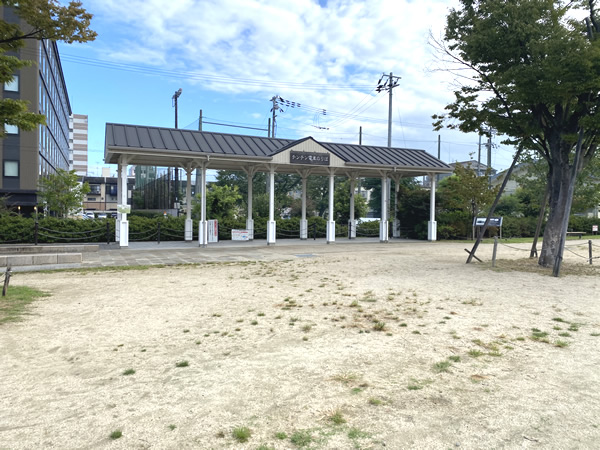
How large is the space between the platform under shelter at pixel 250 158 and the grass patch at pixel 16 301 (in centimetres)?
924

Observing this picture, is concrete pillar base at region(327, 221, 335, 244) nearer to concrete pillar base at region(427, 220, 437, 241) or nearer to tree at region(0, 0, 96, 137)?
concrete pillar base at region(427, 220, 437, 241)

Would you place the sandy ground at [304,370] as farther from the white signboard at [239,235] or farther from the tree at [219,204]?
the tree at [219,204]

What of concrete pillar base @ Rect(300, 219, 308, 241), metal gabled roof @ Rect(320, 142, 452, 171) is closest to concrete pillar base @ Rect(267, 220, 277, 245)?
concrete pillar base @ Rect(300, 219, 308, 241)

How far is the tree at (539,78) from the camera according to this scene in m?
11.2

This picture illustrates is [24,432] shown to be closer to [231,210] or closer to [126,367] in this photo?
[126,367]

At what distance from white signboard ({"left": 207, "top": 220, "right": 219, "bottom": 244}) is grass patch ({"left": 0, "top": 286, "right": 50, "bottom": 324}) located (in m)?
12.0

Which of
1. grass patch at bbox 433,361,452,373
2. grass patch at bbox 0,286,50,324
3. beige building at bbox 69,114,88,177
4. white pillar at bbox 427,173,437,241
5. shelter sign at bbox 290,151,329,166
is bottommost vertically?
grass patch at bbox 0,286,50,324

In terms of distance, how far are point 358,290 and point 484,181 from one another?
1888 centimetres

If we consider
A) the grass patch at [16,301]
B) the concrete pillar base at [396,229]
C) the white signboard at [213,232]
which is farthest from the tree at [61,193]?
the concrete pillar base at [396,229]

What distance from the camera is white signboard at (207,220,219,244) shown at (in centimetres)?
2100

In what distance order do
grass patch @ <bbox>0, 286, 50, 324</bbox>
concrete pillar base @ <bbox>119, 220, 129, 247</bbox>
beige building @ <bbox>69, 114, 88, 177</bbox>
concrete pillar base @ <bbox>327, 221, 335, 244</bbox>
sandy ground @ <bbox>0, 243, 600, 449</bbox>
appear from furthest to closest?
beige building @ <bbox>69, 114, 88, 177</bbox>, concrete pillar base @ <bbox>327, 221, 335, 244</bbox>, concrete pillar base @ <bbox>119, 220, 129, 247</bbox>, grass patch @ <bbox>0, 286, 50, 324</bbox>, sandy ground @ <bbox>0, 243, 600, 449</bbox>

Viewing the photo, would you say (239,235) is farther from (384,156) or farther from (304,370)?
(304,370)

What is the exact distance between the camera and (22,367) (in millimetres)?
4625

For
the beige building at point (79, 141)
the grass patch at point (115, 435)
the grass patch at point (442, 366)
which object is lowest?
the grass patch at point (115, 435)
